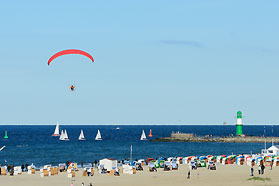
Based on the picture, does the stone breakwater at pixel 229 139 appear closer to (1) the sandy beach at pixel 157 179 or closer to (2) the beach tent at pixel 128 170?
(1) the sandy beach at pixel 157 179

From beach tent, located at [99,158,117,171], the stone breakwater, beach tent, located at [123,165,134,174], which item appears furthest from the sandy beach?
the stone breakwater

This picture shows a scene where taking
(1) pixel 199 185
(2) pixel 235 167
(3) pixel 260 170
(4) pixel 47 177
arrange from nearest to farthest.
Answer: (1) pixel 199 185
(4) pixel 47 177
(3) pixel 260 170
(2) pixel 235 167

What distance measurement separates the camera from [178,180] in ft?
172

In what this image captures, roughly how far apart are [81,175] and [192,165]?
1239 centimetres

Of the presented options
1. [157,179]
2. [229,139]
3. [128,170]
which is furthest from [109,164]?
[229,139]

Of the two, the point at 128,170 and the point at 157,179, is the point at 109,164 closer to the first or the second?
the point at 128,170

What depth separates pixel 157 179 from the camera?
174 feet

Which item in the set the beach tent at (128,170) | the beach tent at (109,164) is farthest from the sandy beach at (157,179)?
the beach tent at (109,164)

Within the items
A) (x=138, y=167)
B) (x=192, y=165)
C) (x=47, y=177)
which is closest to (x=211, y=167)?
(x=192, y=165)

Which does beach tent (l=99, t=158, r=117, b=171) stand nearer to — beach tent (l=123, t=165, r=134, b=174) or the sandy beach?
beach tent (l=123, t=165, r=134, b=174)

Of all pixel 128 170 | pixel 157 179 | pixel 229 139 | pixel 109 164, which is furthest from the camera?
pixel 229 139

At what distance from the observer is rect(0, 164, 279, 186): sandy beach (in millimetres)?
50312

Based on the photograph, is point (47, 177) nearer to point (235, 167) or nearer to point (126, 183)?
point (126, 183)

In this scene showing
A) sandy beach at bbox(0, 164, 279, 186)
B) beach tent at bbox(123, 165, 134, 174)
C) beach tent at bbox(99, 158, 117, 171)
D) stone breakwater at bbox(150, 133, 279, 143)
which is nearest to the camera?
sandy beach at bbox(0, 164, 279, 186)
